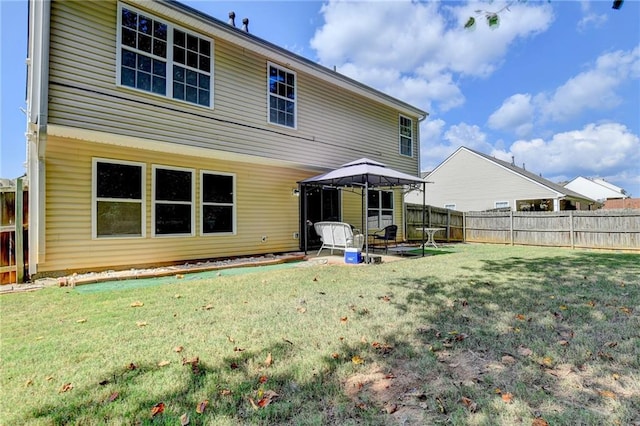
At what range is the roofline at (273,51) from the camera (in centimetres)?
668

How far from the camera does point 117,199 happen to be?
22.8 feet

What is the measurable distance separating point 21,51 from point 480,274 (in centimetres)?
1239

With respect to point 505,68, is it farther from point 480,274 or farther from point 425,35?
point 480,274

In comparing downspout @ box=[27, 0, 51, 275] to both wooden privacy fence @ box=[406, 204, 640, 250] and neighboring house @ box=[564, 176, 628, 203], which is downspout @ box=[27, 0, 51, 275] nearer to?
wooden privacy fence @ box=[406, 204, 640, 250]

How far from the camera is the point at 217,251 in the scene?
8516mm

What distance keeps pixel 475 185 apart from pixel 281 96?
61.4 ft

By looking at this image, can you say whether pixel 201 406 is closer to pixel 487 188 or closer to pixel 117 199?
pixel 117 199

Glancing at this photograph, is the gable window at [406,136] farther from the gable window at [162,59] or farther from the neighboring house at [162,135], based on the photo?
the gable window at [162,59]

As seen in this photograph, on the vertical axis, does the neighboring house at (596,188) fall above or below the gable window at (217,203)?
above

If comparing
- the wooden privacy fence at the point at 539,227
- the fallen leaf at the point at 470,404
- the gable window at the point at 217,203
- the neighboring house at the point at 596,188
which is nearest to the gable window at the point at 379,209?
the wooden privacy fence at the point at 539,227

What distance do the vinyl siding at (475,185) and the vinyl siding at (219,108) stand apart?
505 inches

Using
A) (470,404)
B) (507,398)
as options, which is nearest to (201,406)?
(470,404)

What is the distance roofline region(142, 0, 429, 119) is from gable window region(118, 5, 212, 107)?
432 mm

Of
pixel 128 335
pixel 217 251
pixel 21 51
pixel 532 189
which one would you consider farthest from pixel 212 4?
pixel 532 189
